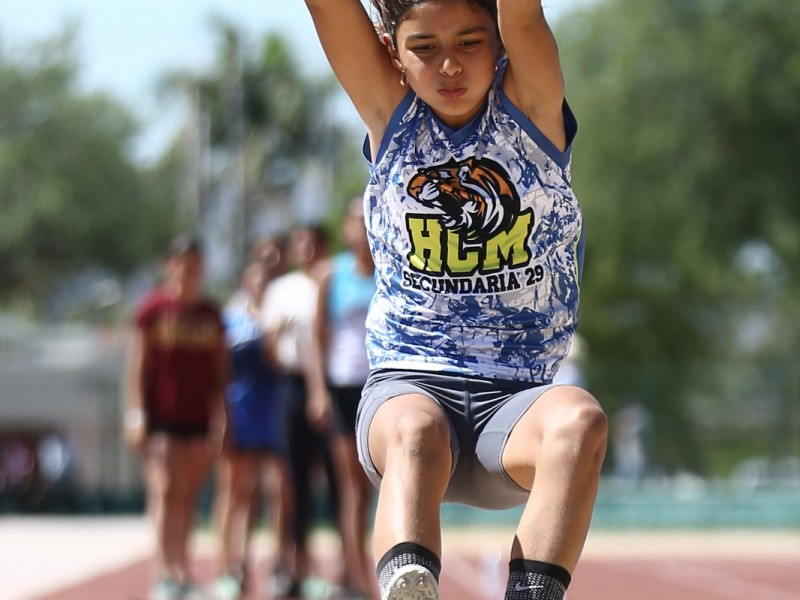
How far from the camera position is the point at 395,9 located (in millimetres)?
4223

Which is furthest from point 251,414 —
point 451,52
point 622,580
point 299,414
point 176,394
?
point 451,52

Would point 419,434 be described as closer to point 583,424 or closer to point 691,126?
point 583,424

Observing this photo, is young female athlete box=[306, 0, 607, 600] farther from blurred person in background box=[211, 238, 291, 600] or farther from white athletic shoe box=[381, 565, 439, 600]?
blurred person in background box=[211, 238, 291, 600]

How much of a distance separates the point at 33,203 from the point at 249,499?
135 ft

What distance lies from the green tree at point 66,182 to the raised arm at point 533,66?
46.9 meters

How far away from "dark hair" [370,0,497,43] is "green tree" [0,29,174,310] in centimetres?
4661

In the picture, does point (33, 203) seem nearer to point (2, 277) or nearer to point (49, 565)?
point (2, 277)

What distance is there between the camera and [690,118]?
117ft

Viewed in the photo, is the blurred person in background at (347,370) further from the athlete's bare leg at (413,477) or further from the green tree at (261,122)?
the green tree at (261,122)

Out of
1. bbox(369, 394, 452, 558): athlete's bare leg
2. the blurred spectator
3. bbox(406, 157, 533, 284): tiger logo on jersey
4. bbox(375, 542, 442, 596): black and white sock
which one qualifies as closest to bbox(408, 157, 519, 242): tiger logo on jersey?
bbox(406, 157, 533, 284): tiger logo on jersey

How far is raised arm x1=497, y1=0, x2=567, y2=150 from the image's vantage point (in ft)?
13.2

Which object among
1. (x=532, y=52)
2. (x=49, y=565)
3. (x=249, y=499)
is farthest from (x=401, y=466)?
(x=49, y=565)

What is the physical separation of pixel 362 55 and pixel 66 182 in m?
47.2

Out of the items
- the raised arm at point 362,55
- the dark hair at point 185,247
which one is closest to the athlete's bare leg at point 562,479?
the raised arm at point 362,55
